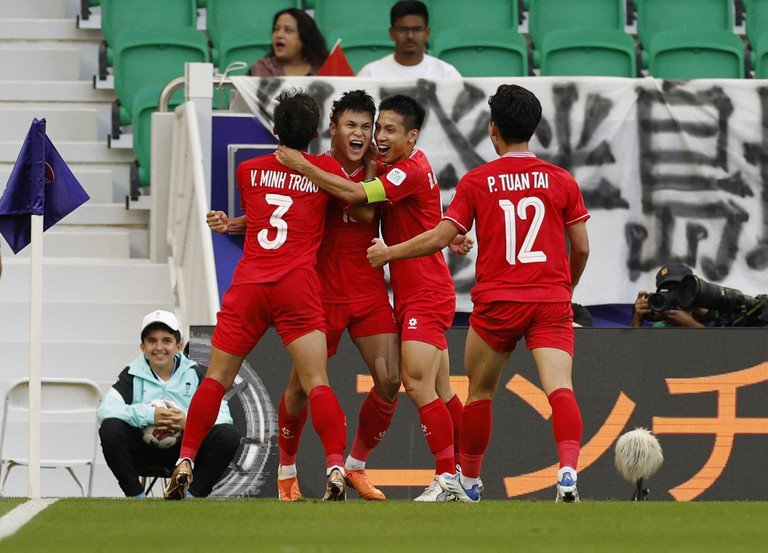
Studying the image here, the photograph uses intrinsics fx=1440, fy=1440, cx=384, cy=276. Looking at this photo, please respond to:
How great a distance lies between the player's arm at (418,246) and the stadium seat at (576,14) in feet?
23.3

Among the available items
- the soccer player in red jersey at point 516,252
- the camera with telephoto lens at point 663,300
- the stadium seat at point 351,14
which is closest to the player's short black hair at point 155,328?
the soccer player in red jersey at point 516,252

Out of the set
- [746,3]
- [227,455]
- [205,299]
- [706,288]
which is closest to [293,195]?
[227,455]

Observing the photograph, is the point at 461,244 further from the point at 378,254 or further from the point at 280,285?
the point at 280,285

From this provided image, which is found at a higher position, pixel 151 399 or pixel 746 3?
pixel 746 3

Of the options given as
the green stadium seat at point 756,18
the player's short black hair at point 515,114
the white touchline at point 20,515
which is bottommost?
the white touchline at point 20,515

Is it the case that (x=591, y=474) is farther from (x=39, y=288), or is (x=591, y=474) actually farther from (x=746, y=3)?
(x=746, y=3)

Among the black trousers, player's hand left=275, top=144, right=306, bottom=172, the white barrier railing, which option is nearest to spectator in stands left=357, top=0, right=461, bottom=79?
the white barrier railing

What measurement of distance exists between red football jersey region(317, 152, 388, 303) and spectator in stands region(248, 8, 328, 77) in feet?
12.5

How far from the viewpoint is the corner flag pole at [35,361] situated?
241 inches

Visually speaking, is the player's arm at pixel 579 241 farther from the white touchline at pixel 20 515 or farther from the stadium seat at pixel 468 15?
→ the stadium seat at pixel 468 15

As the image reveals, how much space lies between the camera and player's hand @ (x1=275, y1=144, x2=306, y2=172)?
6.27 m

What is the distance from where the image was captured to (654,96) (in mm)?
9844

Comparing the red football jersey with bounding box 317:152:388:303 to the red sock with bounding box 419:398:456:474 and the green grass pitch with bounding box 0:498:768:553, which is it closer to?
Answer: the red sock with bounding box 419:398:456:474

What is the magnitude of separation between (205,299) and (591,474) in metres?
2.45
